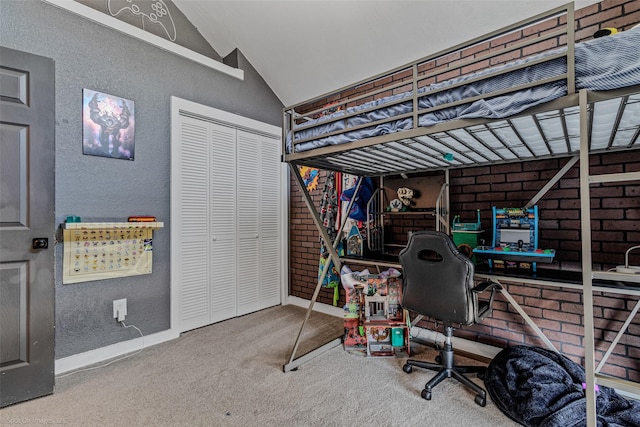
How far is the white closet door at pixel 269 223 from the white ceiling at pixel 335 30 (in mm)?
770

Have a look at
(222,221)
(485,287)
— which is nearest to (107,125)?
(222,221)

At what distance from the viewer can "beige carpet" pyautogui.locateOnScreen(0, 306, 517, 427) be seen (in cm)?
166

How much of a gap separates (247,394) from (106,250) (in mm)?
1568

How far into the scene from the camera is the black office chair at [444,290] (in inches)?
70.1

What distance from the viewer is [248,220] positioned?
3408 mm

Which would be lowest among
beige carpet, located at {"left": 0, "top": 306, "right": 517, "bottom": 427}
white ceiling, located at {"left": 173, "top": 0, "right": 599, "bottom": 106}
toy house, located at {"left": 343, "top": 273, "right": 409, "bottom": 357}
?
beige carpet, located at {"left": 0, "top": 306, "right": 517, "bottom": 427}

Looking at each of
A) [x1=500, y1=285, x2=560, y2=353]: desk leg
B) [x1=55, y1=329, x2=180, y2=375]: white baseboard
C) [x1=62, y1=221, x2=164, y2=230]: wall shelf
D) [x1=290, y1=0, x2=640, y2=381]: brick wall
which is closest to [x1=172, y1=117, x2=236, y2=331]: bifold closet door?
[x1=55, y1=329, x2=180, y2=375]: white baseboard

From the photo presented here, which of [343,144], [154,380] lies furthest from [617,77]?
[154,380]

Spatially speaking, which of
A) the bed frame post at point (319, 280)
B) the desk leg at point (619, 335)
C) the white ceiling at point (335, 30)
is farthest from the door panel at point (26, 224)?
the desk leg at point (619, 335)

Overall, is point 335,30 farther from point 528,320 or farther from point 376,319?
point 528,320

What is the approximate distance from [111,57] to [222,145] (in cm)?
113

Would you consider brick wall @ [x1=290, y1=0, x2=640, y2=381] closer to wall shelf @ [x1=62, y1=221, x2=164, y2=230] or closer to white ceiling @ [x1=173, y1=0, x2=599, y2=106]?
white ceiling @ [x1=173, y1=0, x2=599, y2=106]

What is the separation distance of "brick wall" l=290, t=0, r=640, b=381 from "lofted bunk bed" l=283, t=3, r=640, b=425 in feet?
0.43

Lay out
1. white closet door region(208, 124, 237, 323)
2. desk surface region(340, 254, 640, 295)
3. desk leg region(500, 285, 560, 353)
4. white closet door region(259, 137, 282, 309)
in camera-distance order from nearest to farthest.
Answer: desk surface region(340, 254, 640, 295) < desk leg region(500, 285, 560, 353) < white closet door region(208, 124, 237, 323) < white closet door region(259, 137, 282, 309)
